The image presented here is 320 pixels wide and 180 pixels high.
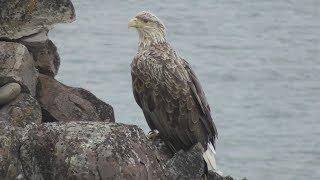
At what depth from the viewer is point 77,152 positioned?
12.6 metres

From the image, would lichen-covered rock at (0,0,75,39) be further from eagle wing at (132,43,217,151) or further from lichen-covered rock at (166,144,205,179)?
lichen-covered rock at (166,144,205,179)

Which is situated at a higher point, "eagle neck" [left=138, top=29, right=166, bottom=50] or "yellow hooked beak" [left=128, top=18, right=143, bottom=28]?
"yellow hooked beak" [left=128, top=18, right=143, bottom=28]

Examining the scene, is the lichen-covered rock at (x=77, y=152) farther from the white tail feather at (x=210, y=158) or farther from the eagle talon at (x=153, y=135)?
the eagle talon at (x=153, y=135)

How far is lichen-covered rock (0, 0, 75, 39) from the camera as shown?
15984 millimetres

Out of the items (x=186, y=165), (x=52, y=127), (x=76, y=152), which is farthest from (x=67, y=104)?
(x=76, y=152)

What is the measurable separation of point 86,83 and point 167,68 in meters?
31.3

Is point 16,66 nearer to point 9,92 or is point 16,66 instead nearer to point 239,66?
point 9,92

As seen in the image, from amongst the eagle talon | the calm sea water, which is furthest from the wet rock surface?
the calm sea water

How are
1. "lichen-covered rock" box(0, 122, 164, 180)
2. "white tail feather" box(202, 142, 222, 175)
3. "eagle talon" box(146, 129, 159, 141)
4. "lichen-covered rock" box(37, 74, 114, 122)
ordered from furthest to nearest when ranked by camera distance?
1. "eagle talon" box(146, 129, 159, 141)
2. "lichen-covered rock" box(37, 74, 114, 122)
3. "white tail feather" box(202, 142, 222, 175)
4. "lichen-covered rock" box(0, 122, 164, 180)

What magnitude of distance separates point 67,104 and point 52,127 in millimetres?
3005

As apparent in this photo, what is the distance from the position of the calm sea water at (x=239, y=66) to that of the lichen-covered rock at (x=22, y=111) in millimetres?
22854

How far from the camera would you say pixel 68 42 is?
56.2 metres

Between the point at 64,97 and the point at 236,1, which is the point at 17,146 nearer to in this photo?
the point at 64,97

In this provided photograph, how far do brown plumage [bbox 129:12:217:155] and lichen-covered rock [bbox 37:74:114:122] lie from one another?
489 millimetres
